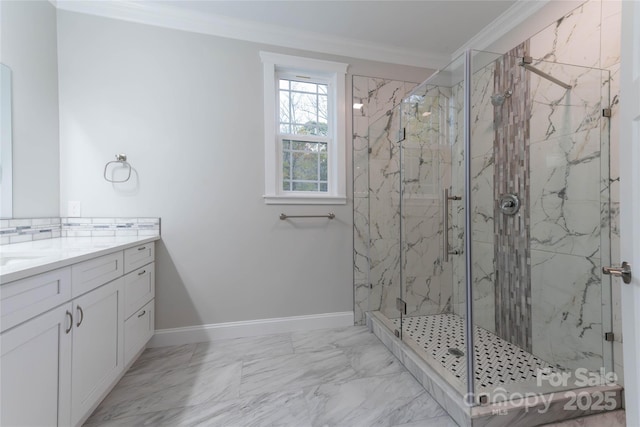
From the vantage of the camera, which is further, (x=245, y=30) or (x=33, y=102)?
(x=245, y=30)

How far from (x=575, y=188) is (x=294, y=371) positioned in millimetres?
2155

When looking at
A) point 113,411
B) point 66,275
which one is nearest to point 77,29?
point 66,275

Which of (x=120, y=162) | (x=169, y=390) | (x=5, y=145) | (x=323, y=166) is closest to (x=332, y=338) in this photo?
(x=169, y=390)

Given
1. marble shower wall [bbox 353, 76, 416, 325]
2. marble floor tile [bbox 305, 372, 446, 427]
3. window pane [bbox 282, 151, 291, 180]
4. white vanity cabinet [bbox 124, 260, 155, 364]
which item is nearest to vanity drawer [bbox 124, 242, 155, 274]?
white vanity cabinet [bbox 124, 260, 155, 364]

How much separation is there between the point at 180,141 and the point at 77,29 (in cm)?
106

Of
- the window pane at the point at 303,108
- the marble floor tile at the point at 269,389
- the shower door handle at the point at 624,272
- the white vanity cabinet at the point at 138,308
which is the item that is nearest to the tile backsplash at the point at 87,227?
the white vanity cabinet at the point at 138,308

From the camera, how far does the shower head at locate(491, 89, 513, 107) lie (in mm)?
1860

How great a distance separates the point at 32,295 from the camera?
2.96ft

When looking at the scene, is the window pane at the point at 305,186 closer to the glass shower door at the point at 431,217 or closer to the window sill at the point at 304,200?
the window sill at the point at 304,200

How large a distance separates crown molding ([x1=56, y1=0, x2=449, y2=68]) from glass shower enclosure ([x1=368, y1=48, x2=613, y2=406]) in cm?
65

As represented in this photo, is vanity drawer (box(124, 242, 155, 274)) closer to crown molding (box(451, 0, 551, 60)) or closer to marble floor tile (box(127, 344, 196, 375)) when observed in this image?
marble floor tile (box(127, 344, 196, 375))

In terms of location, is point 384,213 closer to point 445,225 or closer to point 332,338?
point 445,225

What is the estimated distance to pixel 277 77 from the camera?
230 cm

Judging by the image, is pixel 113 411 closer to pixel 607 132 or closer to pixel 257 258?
pixel 257 258
